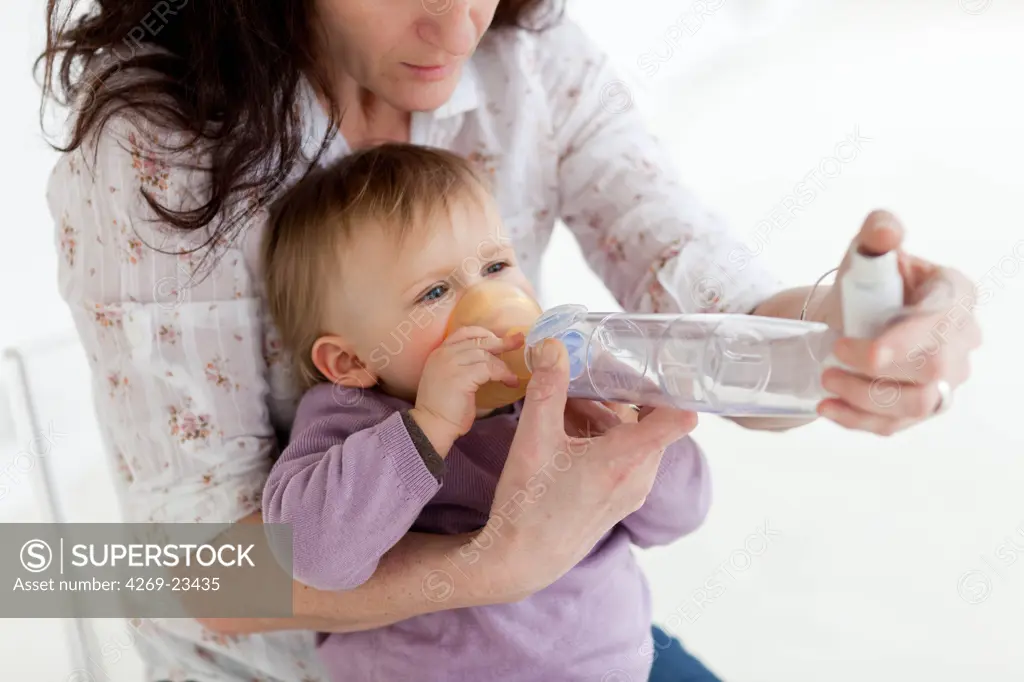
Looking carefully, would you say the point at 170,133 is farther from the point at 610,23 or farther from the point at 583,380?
the point at 610,23

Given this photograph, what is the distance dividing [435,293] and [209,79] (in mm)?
357

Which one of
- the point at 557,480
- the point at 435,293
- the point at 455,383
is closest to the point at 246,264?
the point at 435,293

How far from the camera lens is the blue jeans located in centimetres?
123

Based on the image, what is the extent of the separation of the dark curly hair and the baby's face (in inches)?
A: 6.2

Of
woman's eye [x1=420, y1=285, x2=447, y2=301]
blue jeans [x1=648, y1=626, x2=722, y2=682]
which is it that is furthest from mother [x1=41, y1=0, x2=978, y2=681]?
blue jeans [x1=648, y1=626, x2=722, y2=682]

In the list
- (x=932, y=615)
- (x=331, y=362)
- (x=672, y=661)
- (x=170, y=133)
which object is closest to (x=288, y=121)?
(x=170, y=133)

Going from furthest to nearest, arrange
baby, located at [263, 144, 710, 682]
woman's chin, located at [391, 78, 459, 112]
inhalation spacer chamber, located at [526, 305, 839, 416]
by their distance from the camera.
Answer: woman's chin, located at [391, 78, 459, 112], baby, located at [263, 144, 710, 682], inhalation spacer chamber, located at [526, 305, 839, 416]

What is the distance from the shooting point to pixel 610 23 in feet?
11.6

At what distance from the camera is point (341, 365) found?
109 cm

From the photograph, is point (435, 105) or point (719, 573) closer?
point (435, 105)

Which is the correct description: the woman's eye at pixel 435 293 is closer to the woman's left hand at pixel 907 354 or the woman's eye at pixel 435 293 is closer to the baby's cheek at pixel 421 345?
the baby's cheek at pixel 421 345

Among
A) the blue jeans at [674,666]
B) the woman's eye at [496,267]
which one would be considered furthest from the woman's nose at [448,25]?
the blue jeans at [674,666]

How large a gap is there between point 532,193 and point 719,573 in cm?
101

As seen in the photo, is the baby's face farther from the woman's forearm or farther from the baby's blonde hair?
the woman's forearm
